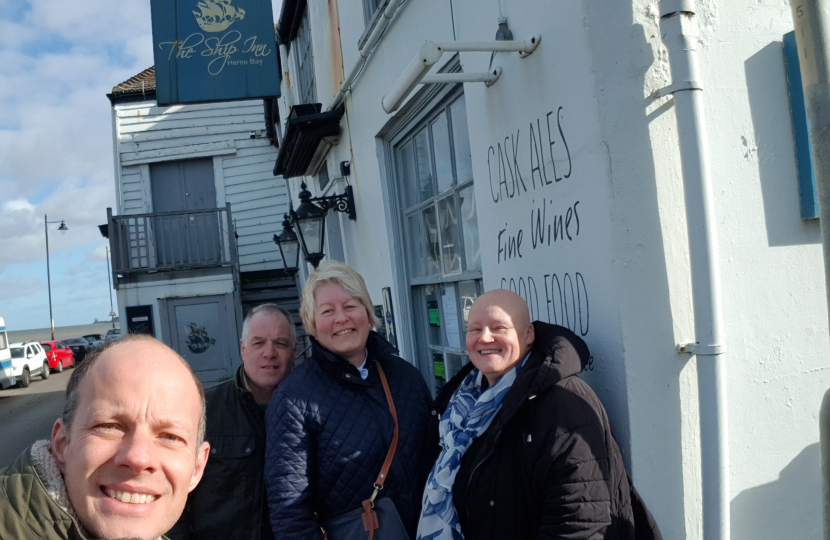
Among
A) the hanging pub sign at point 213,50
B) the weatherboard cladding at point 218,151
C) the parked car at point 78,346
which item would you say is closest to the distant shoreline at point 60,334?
the parked car at point 78,346

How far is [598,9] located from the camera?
217 centimetres

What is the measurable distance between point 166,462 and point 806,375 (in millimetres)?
2224

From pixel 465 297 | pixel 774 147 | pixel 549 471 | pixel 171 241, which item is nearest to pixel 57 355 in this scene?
pixel 171 241

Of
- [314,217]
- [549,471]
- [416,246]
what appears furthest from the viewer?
[314,217]

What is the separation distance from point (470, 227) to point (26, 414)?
1492 cm

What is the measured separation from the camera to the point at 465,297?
3715mm

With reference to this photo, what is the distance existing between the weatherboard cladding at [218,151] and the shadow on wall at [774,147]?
42.3ft

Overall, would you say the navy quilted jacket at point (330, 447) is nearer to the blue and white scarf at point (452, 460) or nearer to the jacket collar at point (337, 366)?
the jacket collar at point (337, 366)

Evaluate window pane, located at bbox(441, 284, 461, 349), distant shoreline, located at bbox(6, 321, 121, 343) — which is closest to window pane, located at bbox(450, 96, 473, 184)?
window pane, located at bbox(441, 284, 461, 349)

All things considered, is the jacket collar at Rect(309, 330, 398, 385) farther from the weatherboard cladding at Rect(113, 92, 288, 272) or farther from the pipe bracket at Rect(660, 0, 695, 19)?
the weatherboard cladding at Rect(113, 92, 288, 272)

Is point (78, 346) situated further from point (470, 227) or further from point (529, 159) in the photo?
point (529, 159)

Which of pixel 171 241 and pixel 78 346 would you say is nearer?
pixel 171 241

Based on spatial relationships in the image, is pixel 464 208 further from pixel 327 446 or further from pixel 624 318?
pixel 327 446

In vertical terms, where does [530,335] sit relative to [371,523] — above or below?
above
